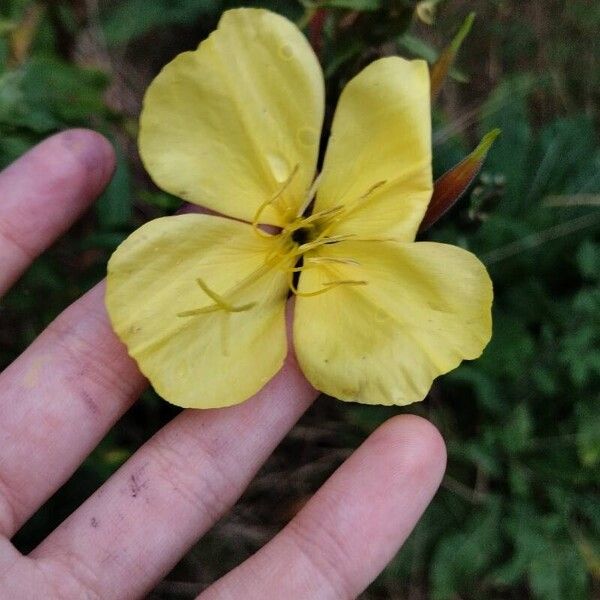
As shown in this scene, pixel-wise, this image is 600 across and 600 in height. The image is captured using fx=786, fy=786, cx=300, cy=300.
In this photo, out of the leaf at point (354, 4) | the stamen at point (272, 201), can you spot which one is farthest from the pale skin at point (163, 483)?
the leaf at point (354, 4)

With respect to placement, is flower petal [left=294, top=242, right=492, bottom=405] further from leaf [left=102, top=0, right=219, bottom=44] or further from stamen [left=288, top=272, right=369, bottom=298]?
leaf [left=102, top=0, right=219, bottom=44]

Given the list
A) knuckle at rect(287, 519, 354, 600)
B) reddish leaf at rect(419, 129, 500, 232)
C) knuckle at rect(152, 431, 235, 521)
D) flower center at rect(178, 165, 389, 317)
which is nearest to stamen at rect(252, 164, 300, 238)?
flower center at rect(178, 165, 389, 317)

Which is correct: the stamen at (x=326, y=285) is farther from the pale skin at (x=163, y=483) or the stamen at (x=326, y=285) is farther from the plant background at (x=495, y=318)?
the plant background at (x=495, y=318)

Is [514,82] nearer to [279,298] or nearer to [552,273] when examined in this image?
[552,273]

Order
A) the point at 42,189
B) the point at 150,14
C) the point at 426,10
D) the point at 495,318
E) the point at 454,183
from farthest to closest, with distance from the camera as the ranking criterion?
the point at 495,318 < the point at 150,14 < the point at 42,189 < the point at 426,10 < the point at 454,183

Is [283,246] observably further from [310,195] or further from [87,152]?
[87,152]

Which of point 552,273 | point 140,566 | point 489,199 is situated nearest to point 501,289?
point 552,273

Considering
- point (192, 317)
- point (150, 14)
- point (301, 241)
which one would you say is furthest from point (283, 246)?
point (150, 14)
